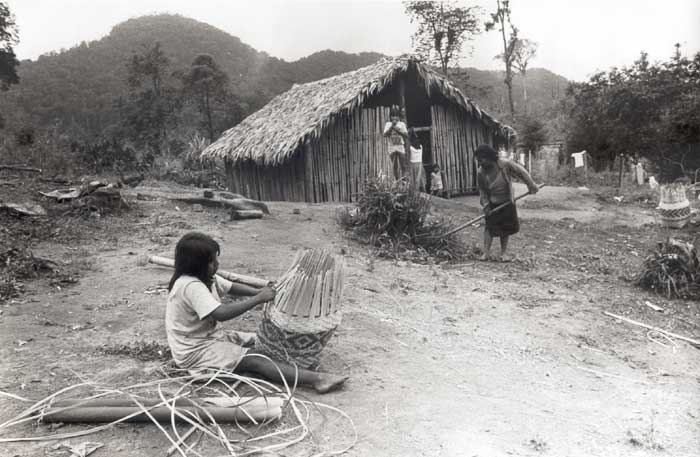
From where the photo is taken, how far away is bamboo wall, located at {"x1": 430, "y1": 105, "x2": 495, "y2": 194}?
12.4 meters

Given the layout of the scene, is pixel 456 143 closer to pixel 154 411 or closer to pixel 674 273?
pixel 674 273


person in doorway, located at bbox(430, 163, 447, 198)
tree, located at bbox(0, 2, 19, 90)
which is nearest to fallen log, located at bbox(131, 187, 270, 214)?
tree, located at bbox(0, 2, 19, 90)

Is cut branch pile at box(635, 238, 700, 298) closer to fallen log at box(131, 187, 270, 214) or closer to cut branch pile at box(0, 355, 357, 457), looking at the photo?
cut branch pile at box(0, 355, 357, 457)

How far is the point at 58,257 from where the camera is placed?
5629 millimetres

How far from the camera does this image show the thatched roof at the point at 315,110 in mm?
10555

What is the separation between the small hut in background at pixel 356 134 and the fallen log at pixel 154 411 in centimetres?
801

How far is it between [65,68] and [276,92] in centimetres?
1399

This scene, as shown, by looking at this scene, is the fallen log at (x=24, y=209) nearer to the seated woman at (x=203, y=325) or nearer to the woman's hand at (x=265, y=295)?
the seated woman at (x=203, y=325)

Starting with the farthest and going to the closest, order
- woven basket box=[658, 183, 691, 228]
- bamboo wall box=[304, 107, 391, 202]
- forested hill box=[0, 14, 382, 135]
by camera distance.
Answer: forested hill box=[0, 14, 382, 135] → bamboo wall box=[304, 107, 391, 202] → woven basket box=[658, 183, 691, 228]

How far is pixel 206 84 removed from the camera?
22438 millimetres

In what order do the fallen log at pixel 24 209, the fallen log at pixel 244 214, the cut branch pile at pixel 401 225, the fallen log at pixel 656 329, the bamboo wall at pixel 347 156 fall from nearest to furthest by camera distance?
the fallen log at pixel 656 329 → the fallen log at pixel 24 209 → the cut branch pile at pixel 401 225 → the fallen log at pixel 244 214 → the bamboo wall at pixel 347 156

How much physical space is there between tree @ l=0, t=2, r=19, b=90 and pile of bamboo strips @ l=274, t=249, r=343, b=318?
423cm

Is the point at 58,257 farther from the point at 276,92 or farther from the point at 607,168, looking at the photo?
the point at 276,92

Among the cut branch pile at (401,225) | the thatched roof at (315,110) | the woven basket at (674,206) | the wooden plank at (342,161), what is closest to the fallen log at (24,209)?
the cut branch pile at (401,225)
